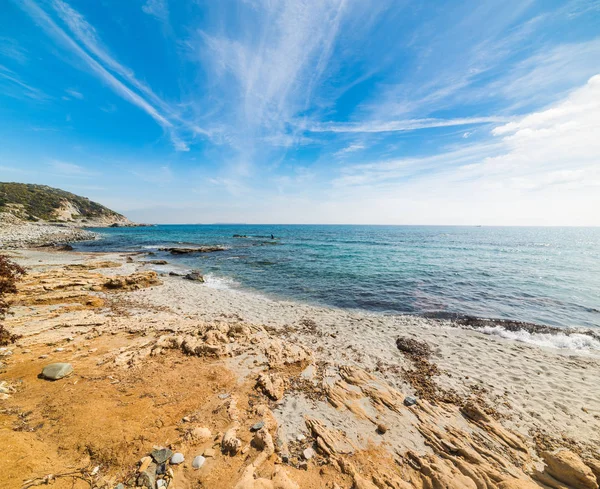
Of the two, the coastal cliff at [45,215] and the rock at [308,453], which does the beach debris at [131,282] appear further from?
the coastal cliff at [45,215]

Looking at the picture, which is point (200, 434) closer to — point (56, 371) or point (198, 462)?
point (198, 462)

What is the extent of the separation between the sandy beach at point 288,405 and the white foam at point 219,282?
27.9 feet

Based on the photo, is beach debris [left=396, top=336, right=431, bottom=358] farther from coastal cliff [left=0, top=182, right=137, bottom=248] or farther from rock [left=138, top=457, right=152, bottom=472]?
coastal cliff [left=0, top=182, right=137, bottom=248]

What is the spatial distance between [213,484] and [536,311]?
21.6 metres

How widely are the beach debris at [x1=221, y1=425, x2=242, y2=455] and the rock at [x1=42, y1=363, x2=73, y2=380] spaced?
5.53m

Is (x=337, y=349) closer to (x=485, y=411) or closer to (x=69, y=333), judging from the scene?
(x=485, y=411)

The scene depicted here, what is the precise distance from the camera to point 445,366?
9.02m

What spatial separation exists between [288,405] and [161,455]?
3159mm

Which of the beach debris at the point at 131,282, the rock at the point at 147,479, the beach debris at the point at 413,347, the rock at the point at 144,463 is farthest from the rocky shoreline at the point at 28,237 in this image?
the beach debris at the point at 413,347

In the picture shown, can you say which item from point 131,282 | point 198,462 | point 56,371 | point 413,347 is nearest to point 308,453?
point 198,462

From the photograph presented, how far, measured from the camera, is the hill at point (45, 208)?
7731 centimetres

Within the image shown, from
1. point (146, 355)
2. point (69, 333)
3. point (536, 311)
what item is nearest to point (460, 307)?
point (536, 311)

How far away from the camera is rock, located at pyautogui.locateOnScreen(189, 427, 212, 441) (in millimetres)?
4967

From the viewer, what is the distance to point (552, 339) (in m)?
11.8
